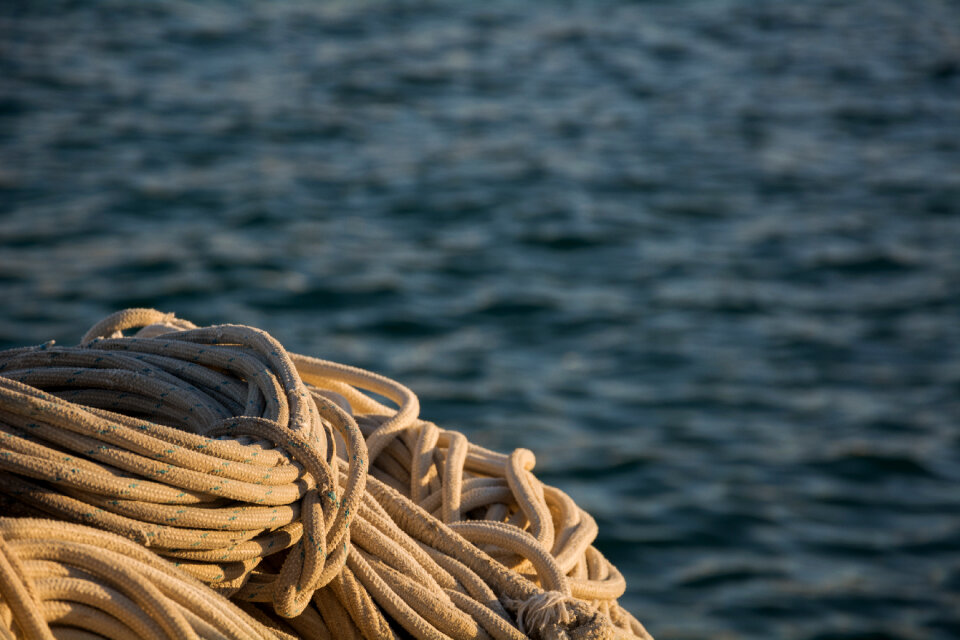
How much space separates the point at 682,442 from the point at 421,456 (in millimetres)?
2945

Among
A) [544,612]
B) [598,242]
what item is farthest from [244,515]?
[598,242]

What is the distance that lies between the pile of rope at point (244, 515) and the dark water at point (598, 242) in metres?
2.12

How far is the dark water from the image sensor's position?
431 cm

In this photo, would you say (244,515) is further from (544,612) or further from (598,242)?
(598,242)

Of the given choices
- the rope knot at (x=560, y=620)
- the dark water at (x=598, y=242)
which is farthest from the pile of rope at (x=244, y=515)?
the dark water at (x=598, y=242)

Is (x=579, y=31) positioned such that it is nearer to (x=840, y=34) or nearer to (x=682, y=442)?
(x=840, y=34)

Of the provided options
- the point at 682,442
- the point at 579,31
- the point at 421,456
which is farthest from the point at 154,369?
the point at 579,31

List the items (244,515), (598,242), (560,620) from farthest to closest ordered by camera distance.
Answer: (598,242) < (560,620) < (244,515)

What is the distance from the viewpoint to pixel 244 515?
4.51 feet

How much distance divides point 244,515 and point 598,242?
16.1 feet

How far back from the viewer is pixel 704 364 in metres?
5.17

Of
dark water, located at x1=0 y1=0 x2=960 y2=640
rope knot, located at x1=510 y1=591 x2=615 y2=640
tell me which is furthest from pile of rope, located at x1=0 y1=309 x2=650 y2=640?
dark water, located at x1=0 y1=0 x2=960 y2=640

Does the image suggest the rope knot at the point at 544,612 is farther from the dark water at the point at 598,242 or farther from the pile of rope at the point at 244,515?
the dark water at the point at 598,242

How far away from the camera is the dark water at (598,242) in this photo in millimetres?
4312
